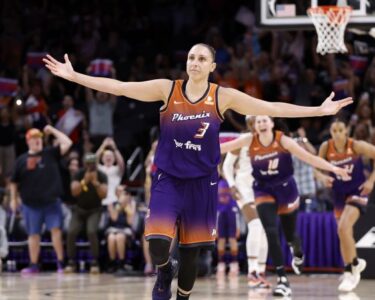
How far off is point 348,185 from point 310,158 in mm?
2088

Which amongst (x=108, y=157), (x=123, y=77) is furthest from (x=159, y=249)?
(x=123, y=77)

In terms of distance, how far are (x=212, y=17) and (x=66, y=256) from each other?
8344mm

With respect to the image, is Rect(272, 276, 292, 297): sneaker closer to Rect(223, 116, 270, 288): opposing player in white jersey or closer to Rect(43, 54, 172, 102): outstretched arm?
Rect(223, 116, 270, 288): opposing player in white jersey

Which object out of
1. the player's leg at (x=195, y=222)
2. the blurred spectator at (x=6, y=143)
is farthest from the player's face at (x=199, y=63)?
the blurred spectator at (x=6, y=143)

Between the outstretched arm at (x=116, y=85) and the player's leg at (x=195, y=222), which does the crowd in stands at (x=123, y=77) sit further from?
the outstretched arm at (x=116, y=85)

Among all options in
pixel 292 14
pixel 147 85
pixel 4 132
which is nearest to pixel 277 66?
pixel 4 132

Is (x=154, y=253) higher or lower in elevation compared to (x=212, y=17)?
lower

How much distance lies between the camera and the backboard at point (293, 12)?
43.4ft

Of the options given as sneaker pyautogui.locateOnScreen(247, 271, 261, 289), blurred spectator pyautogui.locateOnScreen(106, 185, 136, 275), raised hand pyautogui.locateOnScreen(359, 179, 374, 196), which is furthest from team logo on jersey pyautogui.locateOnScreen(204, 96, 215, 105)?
blurred spectator pyautogui.locateOnScreen(106, 185, 136, 275)

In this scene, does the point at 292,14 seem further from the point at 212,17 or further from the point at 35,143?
the point at 212,17

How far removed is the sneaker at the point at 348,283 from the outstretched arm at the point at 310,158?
1847 mm

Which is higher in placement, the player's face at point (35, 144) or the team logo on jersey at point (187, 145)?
the player's face at point (35, 144)

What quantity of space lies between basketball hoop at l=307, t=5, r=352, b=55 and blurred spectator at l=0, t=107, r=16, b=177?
8.57 meters

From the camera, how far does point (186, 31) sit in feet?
78.1
